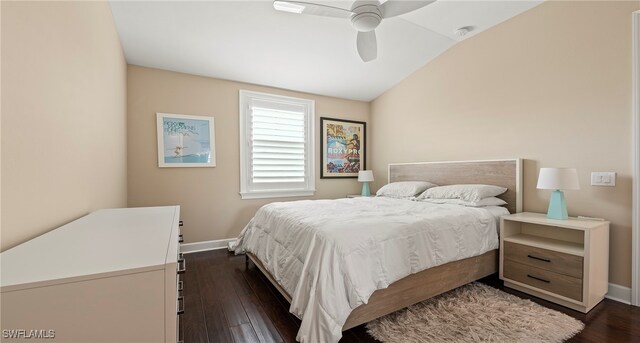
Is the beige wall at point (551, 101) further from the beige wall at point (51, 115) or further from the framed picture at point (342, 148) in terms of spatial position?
the beige wall at point (51, 115)

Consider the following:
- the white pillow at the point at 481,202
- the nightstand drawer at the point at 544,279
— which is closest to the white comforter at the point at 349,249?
the white pillow at the point at 481,202

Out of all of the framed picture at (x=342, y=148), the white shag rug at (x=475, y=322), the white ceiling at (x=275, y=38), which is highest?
the white ceiling at (x=275, y=38)

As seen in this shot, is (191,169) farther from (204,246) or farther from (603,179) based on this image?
(603,179)

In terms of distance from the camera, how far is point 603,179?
2256 mm

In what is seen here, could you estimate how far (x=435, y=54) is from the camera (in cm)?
365

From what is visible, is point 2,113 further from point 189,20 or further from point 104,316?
point 189,20

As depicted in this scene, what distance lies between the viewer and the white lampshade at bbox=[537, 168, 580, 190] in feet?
7.24

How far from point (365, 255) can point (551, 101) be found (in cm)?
253

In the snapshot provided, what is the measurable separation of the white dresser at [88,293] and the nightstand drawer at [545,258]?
2727 mm

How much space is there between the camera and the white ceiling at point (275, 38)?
8.33ft

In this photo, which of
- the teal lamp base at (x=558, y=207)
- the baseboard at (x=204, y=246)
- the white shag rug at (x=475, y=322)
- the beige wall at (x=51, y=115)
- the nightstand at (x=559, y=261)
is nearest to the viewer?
the beige wall at (x=51, y=115)

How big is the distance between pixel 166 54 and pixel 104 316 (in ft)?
10.5

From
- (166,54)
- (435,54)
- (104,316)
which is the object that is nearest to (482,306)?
(104,316)

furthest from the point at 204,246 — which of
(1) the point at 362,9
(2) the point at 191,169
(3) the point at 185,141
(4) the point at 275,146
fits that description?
(1) the point at 362,9
